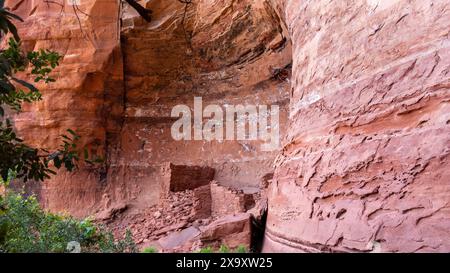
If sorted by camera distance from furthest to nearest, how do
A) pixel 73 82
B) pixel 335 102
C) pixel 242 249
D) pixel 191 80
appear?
1. pixel 191 80
2. pixel 73 82
3. pixel 242 249
4. pixel 335 102

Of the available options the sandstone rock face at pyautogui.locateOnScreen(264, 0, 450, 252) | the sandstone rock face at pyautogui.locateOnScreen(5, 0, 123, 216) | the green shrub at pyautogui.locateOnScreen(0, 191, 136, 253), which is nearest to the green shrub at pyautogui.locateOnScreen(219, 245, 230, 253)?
the sandstone rock face at pyautogui.locateOnScreen(264, 0, 450, 252)

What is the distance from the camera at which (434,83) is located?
2520 mm

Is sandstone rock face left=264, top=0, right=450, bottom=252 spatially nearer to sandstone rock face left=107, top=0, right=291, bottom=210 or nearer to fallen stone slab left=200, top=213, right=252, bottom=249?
fallen stone slab left=200, top=213, right=252, bottom=249

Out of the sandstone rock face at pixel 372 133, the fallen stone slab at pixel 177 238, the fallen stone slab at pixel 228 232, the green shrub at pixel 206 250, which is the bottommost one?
the fallen stone slab at pixel 177 238

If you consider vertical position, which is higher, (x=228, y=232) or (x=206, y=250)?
(x=228, y=232)

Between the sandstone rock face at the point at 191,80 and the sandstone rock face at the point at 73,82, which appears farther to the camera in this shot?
the sandstone rock face at the point at 73,82

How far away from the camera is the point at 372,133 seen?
3.01 metres

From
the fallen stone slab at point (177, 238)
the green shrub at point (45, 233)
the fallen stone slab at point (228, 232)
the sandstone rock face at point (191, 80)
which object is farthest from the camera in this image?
the sandstone rock face at point (191, 80)

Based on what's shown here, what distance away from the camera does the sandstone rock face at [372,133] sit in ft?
8.10

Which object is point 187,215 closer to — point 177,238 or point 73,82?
point 177,238

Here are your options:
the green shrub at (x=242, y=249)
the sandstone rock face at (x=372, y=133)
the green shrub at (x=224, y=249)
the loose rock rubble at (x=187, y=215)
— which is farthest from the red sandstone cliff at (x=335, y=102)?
the loose rock rubble at (x=187, y=215)

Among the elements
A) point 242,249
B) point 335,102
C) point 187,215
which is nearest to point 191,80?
→ point 187,215

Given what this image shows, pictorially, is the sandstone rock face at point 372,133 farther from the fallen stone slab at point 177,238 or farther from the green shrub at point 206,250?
the fallen stone slab at point 177,238
